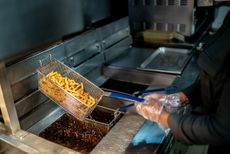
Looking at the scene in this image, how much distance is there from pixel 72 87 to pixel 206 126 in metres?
0.62

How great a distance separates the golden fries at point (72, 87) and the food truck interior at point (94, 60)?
0.07 m

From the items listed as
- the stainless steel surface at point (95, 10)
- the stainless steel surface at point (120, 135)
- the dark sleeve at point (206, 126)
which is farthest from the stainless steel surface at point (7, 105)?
the stainless steel surface at point (95, 10)

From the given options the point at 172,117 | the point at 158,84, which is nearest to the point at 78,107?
the point at 172,117

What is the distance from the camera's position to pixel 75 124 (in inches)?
51.1

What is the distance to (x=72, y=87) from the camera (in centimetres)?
115

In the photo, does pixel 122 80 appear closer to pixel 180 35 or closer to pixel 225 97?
pixel 180 35

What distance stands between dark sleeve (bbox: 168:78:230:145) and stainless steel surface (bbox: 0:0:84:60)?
1.07 m

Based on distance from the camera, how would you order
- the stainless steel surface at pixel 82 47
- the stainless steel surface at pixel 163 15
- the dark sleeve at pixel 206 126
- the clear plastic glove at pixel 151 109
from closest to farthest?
the dark sleeve at pixel 206 126 → the clear plastic glove at pixel 151 109 → the stainless steel surface at pixel 82 47 → the stainless steel surface at pixel 163 15

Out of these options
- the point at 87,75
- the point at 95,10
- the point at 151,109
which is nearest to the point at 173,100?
the point at 151,109

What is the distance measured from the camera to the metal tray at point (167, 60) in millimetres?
1679

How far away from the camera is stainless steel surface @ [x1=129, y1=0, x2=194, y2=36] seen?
2.00 metres

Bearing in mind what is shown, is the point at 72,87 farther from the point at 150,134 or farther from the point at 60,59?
the point at 150,134

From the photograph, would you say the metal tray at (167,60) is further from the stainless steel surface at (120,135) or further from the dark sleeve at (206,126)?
the dark sleeve at (206,126)

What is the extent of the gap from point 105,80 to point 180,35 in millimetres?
856
